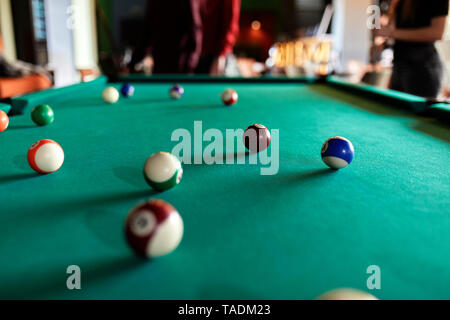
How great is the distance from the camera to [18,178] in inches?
39.5

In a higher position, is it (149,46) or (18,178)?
(149,46)

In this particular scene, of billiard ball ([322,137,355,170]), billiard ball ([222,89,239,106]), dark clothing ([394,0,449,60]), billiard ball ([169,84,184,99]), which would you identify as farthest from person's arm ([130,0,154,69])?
billiard ball ([322,137,355,170])

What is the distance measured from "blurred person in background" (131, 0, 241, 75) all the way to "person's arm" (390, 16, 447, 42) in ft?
7.01

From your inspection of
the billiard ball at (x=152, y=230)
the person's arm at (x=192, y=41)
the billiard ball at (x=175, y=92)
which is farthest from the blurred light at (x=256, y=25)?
the billiard ball at (x=152, y=230)

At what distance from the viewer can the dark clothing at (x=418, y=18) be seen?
2.52 meters

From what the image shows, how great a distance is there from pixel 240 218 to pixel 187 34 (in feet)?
12.3

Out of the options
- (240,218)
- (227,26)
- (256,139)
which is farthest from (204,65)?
(240,218)

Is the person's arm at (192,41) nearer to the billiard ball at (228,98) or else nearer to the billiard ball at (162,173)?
the billiard ball at (228,98)

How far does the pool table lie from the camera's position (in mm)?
548

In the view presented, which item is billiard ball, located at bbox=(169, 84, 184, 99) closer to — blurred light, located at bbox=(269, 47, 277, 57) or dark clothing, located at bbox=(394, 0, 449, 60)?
dark clothing, located at bbox=(394, 0, 449, 60)
